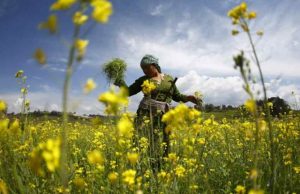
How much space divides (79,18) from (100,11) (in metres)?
0.09

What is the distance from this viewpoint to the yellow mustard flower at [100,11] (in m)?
1.25

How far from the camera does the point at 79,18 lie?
3.96 ft

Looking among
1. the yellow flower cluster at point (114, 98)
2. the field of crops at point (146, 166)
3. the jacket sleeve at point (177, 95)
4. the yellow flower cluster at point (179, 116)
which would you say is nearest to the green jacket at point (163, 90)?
the jacket sleeve at point (177, 95)

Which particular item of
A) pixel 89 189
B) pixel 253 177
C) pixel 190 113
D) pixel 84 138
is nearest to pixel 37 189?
pixel 89 189

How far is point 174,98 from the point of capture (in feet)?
19.7

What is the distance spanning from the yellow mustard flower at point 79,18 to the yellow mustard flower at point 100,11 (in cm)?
4

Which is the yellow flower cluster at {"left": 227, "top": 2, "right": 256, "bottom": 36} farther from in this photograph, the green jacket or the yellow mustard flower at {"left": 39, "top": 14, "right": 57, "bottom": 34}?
the green jacket

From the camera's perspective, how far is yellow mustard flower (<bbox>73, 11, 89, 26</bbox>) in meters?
1.20

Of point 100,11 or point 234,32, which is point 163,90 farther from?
point 100,11

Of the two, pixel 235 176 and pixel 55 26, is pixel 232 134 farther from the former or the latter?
pixel 55 26

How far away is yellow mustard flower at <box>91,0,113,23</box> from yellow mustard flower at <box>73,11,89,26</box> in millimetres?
42

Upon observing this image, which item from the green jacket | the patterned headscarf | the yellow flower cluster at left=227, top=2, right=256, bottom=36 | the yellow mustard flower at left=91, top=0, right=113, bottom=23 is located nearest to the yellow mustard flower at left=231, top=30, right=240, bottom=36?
the yellow flower cluster at left=227, top=2, right=256, bottom=36

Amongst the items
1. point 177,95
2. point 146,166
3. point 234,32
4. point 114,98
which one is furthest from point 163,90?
point 114,98

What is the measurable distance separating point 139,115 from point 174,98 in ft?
2.44
